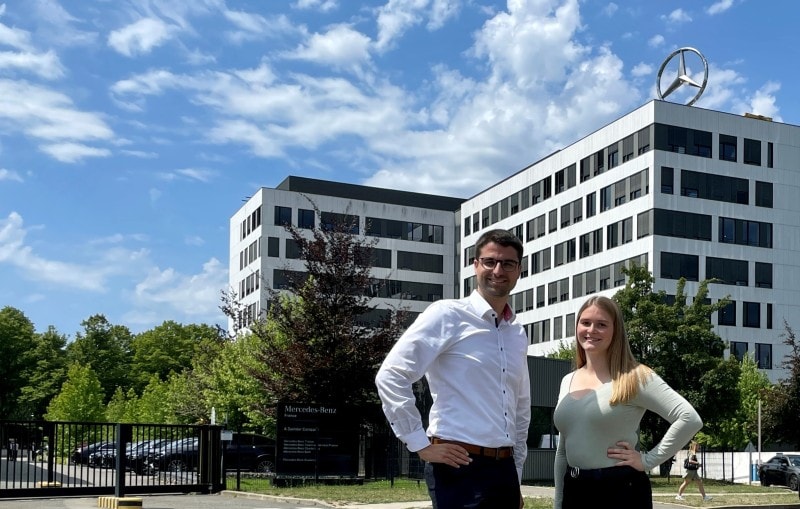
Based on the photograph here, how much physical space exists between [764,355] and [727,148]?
13017 mm

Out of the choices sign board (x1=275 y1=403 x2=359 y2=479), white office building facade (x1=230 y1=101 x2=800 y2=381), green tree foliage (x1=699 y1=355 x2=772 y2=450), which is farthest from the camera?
white office building facade (x1=230 y1=101 x2=800 y2=381)

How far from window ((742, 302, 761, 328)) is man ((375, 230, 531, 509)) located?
206 ft

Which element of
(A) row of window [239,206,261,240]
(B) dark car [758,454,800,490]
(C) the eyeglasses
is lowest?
(B) dark car [758,454,800,490]

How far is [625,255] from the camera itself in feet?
212

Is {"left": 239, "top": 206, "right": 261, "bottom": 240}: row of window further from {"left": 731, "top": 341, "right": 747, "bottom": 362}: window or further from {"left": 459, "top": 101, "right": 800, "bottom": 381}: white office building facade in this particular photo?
{"left": 731, "top": 341, "right": 747, "bottom": 362}: window

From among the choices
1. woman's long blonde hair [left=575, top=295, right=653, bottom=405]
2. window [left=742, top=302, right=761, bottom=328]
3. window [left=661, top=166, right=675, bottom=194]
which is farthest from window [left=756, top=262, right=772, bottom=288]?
woman's long blonde hair [left=575, top=295, right=653, bottom=405]

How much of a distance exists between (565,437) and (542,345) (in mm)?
69797

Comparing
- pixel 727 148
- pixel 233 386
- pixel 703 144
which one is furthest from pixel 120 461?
pixel 727 148

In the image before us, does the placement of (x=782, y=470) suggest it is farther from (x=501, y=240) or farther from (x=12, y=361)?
(x=12, y=361)

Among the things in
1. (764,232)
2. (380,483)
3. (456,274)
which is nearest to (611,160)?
(764,232)

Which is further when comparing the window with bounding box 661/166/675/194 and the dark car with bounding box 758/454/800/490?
the window with bounding box 661/166/675/194

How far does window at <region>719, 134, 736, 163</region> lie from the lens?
65000 mm

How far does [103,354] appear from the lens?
102 m

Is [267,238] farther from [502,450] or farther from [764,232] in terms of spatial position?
[502,450]
